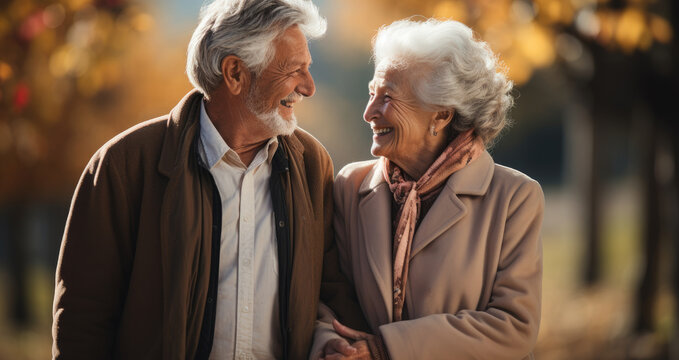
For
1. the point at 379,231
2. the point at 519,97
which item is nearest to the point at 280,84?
the point at 379,231

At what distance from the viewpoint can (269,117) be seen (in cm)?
309

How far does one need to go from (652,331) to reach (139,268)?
6293 millimetres

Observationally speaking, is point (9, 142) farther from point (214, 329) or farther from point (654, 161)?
point (654, 161)

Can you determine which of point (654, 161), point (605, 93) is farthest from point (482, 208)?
point (605, 93)

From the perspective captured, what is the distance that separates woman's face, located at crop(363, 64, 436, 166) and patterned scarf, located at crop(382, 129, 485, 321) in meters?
0.13

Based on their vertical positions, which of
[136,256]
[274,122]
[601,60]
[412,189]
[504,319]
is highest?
[601,60]

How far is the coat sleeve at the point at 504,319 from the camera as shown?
2.96m

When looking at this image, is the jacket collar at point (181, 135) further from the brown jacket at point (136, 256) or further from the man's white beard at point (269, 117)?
the man's white beard at point (269, 117)

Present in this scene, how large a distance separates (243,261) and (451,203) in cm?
94

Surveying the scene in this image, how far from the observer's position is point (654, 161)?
24.5 ft

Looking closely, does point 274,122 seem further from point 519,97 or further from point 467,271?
point 519,97

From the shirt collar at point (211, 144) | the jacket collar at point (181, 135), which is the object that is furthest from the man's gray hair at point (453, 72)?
the jacket collar at point (181, 135)

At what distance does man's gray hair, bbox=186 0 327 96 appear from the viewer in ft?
9.98

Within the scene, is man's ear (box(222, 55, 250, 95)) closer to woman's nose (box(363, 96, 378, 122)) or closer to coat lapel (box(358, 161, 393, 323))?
woman's nose (box(363, 96, 378, 122))
